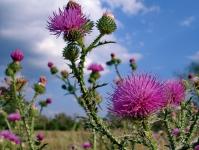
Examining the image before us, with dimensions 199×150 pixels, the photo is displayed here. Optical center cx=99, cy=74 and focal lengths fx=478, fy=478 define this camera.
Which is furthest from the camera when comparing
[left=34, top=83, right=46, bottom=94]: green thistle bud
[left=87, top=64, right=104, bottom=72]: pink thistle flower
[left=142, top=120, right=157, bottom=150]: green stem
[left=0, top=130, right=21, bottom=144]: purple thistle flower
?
[left=87, top=64, right=104, bottom=72]: pink thistle flower

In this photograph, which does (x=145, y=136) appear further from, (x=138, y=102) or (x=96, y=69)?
(x=96, y=69)

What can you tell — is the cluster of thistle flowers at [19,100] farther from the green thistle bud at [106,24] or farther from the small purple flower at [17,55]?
the green thistle bud at [106,24]

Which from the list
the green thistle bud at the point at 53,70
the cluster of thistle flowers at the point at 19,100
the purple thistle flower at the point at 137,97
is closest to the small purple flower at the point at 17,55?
the cluster of thistle flowers at the point at 19,100

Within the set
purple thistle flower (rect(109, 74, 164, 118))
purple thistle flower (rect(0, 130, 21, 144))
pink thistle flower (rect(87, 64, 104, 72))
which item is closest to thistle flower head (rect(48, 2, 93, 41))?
purple thistle flower (rect(109, 74, 164, 118))

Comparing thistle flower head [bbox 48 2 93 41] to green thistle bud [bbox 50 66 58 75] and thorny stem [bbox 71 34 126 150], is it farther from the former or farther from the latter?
green thistle bud [bbox 50 66 58 75]

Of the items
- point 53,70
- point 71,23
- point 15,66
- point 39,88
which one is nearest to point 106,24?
point 71,23

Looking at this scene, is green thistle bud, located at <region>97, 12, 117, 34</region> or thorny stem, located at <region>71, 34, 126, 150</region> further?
green thistle bud, located at <region>97, 12, 117, 34</region>

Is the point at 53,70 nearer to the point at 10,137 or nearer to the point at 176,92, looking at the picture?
the point at 10,137
